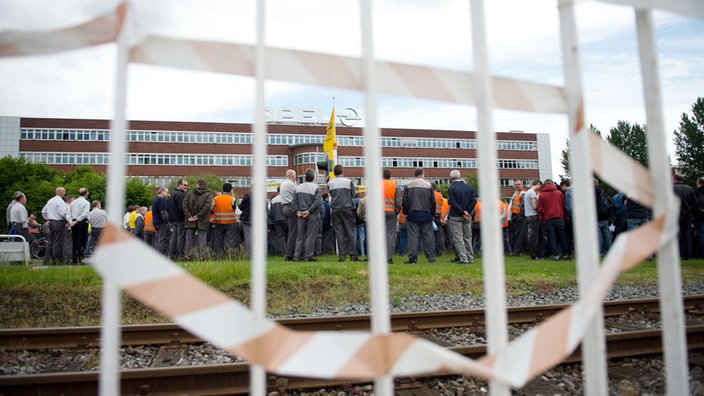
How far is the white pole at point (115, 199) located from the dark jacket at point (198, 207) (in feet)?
38.6

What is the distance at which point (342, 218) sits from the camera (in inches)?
465

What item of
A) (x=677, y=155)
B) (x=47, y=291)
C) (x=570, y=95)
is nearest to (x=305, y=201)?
(x=47, y=291)

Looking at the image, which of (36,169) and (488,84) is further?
(36,169)

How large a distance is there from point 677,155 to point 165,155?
79.0 metres

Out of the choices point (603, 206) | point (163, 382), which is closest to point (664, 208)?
point (163, 382)

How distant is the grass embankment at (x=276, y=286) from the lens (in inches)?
268

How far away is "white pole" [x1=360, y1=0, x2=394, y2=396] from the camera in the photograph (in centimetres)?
159

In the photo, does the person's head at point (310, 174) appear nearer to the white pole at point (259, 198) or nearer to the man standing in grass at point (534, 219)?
the man standing in grass at point (534, 219)

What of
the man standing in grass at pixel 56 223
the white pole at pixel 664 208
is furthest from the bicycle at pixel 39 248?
→ the white pole at pixel 664 208

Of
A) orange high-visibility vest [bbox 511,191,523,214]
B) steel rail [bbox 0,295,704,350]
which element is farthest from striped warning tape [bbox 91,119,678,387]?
orange high-visibility vest [bbox 511,191,523,214]

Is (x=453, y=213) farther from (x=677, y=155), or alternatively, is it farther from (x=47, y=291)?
(x=677, y=155)

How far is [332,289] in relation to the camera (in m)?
7.90

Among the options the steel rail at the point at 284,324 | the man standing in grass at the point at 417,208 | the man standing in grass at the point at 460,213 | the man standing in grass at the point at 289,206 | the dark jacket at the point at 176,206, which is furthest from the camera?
the dark jacket at the point at 176,206

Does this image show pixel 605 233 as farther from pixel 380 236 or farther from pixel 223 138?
pixel 223 138
